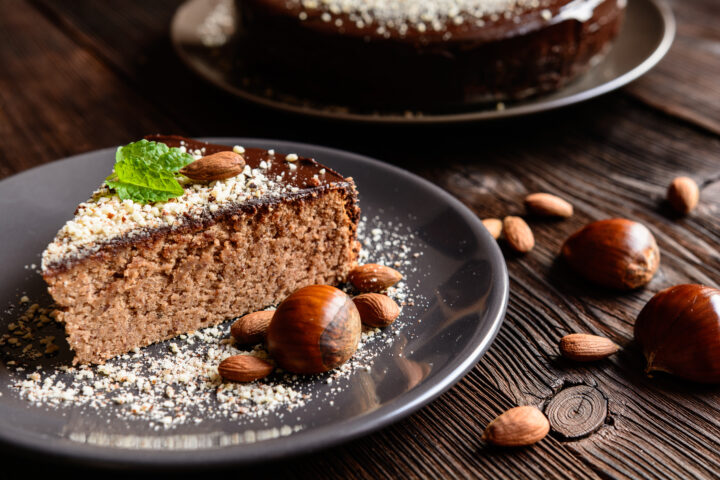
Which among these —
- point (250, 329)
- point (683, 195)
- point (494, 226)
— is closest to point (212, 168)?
point (250, 329)

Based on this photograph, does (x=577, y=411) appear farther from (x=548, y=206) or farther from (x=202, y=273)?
(x=202, y=273)

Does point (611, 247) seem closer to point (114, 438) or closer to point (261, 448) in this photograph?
point (261, 448)

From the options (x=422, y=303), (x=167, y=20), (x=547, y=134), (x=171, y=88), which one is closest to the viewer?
(x=422, y=303)

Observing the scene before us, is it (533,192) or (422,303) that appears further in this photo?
(533,192)

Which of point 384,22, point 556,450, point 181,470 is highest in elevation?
point 384,22

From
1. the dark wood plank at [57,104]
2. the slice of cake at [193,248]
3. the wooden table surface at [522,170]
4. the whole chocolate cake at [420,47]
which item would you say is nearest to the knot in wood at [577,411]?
the wooden table surface at [522,170]

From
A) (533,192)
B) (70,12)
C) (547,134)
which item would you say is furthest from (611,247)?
(70,12)

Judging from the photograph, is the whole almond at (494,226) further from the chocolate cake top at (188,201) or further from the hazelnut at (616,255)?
the chocolate cake top at (188,201)
